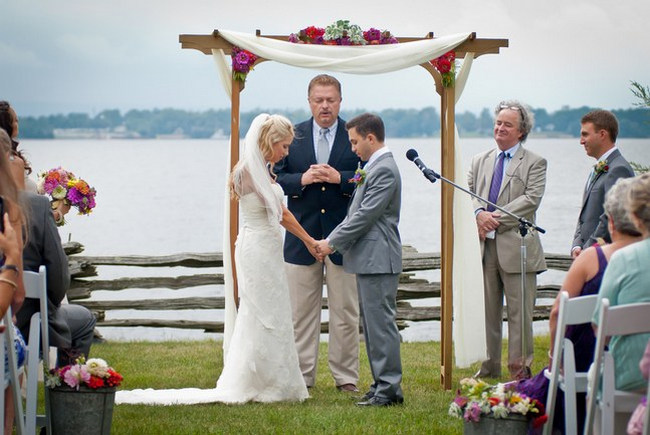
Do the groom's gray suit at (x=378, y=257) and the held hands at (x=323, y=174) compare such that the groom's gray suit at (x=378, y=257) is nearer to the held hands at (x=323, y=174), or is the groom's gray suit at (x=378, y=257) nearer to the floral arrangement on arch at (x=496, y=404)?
the held hands at (x=323, y=174)

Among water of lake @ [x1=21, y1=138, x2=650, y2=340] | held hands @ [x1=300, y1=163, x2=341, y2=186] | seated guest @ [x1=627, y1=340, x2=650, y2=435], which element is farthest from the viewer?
water of lake @ [x1=21, y1=138, x2=650, y2=340]

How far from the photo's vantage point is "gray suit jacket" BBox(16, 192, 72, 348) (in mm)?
5652

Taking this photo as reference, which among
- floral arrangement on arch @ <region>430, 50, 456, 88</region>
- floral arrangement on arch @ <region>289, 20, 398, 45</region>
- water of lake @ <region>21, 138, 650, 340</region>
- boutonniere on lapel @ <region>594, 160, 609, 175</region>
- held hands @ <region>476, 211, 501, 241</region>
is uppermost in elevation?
floral arrangement on arch @ <region>289, 20, 398, 45</region>

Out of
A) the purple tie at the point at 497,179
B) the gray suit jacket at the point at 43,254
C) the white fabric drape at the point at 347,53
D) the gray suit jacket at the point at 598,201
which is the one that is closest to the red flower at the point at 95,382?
the gray suit jacket at the point at 43,254

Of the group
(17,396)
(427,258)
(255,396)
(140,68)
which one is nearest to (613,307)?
(17,396)

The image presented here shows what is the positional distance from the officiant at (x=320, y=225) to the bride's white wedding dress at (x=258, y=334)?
0.44m

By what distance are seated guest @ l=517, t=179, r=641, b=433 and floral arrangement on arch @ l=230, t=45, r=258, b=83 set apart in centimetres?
331

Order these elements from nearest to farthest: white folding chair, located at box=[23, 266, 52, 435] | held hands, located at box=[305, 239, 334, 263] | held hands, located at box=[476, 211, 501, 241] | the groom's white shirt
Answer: white folding chair, located at box=[23, 266, 52, 435]
the groom's white shirt
held hands, located at box=[305, 239, 334, 263]
held hands, located at box=[476, 211, 501, 241]

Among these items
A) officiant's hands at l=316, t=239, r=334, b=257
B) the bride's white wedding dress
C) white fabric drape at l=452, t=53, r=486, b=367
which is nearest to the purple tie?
white fabric drape at l=452, t=53, r=486, b=367

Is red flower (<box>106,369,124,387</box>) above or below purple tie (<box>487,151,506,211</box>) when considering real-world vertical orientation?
below

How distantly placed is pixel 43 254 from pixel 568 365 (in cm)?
278

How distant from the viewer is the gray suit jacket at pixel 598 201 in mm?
7090

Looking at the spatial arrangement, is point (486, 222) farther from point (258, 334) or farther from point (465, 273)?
point (258, 334)

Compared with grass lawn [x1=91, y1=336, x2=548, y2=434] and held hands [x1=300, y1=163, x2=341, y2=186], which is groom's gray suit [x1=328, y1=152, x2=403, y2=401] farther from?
held hands [x1=300, y1=163, x2=341, y2=186]
